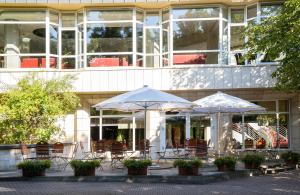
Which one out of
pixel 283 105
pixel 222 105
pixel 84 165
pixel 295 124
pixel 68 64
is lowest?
pixel 84 165

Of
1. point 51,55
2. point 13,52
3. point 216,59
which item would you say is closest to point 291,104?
point 216,59

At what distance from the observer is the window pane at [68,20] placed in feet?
84.7

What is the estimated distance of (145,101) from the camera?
633 inches

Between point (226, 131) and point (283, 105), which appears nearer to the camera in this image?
point (226, 131)

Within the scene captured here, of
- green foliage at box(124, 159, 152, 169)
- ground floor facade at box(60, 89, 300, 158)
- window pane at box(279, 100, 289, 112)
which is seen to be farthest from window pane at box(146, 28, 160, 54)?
green foliage at box(124, 159, 152, 169)

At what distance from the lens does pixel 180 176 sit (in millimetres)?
14992

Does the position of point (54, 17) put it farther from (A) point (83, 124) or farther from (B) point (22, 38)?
(A) point (83, 124)

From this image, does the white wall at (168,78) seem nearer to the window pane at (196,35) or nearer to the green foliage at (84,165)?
the window pane at (196,35)

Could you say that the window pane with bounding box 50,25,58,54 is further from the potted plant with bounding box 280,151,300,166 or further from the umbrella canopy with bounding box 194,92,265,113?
the potted plant with bounding box 280,151,300,166

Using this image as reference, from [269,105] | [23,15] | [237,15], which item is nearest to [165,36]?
[237,15]

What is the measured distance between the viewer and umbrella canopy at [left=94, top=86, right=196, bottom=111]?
16266 millimetres

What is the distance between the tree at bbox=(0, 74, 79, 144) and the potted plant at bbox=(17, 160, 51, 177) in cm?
598

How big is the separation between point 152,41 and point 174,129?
4314 mm

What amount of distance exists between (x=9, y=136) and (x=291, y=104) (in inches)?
509
